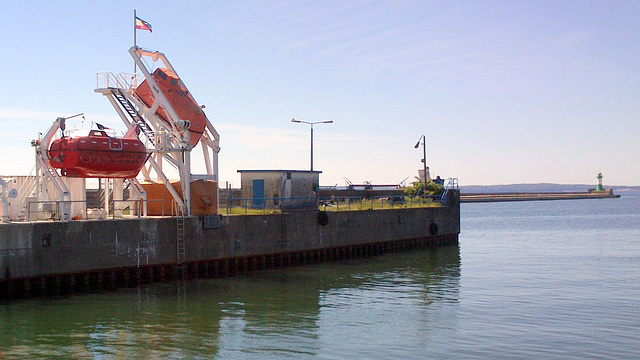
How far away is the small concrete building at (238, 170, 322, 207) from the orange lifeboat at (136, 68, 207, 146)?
7.13m

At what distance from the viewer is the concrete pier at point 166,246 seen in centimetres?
2800

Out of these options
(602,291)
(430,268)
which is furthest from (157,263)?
(602,291)

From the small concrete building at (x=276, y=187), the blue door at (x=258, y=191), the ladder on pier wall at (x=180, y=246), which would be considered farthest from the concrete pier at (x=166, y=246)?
the blue door at (x=258, y=191)

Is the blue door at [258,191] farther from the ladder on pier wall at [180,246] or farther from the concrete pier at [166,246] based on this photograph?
the ladder on pier wall at [180,246]

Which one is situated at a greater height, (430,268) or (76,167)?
(76,167)

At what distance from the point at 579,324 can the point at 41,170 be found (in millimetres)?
24055

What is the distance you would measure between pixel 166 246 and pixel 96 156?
539 cm

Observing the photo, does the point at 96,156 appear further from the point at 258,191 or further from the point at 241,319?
the point at 258,191

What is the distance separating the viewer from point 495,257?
47062 mm

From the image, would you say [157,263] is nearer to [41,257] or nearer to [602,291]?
[41,257]

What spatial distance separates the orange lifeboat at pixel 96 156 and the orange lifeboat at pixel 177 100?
3357 millimetres

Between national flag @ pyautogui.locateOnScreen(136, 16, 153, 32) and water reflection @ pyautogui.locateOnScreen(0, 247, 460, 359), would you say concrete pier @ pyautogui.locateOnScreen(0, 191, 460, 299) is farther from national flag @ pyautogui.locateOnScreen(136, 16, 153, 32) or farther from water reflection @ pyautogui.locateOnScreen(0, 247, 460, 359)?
national flag @ pyautogui.locateOnScreen(136, 16, 153, 32)

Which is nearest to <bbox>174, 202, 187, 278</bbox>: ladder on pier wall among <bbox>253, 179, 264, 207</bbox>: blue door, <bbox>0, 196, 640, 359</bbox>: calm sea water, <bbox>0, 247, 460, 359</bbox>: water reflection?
<bbox>0, 247, 460, 359</bbox>: water reflection

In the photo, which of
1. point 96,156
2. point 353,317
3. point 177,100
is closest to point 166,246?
point 96,156
